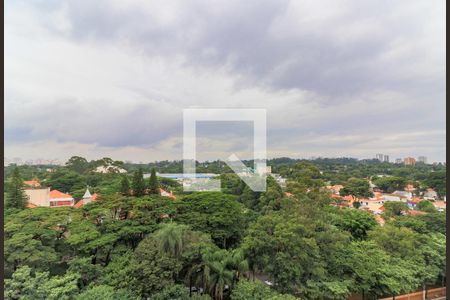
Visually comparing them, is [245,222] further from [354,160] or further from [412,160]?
[412,160]

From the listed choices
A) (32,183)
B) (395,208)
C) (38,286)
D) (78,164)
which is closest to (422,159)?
(395,208)

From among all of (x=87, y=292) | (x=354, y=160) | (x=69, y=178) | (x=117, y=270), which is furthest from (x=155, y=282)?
(x=354, y=160)

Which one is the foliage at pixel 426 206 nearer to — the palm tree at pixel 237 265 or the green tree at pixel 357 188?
the green tree at pixel 357 188

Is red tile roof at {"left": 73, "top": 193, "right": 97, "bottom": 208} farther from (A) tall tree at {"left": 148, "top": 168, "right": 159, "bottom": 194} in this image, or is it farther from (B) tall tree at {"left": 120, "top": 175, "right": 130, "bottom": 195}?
(A) tall tree at {"left": 148, "top": 168, "right": 159, "bottom": 194}

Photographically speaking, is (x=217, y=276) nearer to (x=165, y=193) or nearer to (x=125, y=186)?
(x=165, y=193)

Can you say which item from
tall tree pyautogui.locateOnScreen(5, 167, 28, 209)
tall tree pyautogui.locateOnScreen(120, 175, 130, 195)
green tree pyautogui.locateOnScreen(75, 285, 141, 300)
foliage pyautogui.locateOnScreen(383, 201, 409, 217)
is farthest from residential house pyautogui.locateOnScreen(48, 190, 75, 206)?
foliage pyautogui.locateOnScreen(383, 201, 409, 217)

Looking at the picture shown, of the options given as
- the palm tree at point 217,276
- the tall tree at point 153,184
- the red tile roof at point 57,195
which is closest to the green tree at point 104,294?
the palm tree at point 217,276
